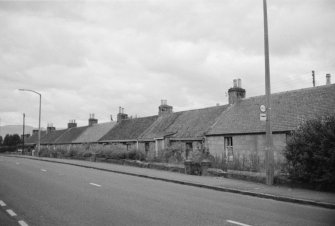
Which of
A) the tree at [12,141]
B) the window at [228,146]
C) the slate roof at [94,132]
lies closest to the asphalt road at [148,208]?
the window at [228,146]

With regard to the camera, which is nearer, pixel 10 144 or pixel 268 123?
pixel 268 123

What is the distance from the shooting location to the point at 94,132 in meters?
53.3

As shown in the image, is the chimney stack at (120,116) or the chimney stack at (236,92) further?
the chimney stack at (120,116)

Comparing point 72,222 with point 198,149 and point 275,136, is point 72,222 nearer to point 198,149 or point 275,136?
point 275,136

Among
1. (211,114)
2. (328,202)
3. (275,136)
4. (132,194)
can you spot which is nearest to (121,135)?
(211,114)

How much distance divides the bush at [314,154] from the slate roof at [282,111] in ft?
29.8

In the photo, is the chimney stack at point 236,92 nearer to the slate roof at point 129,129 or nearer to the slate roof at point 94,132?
the slate roof at point 129,129

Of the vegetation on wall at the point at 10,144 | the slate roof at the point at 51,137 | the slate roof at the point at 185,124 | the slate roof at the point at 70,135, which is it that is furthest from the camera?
the vegetation on wall at the point at 10,144

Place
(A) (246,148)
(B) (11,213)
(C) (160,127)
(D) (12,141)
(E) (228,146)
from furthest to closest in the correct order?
(D) (12,141) → (C) (160,127) → (E) (228,146) → (A) (246,148) → (B) (11,213)

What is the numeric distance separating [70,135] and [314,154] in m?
52.0

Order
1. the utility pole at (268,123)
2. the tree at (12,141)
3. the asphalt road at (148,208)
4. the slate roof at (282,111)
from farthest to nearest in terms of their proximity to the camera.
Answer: the tree at (12,141)
the slate roof at (282,111)
the utility pole at (268,123)
the asphalt road at (148,208)

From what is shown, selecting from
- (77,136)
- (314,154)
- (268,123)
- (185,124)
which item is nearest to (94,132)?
(77,136)

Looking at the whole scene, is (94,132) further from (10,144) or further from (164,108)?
(10,144)

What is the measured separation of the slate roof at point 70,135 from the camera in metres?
56.9
